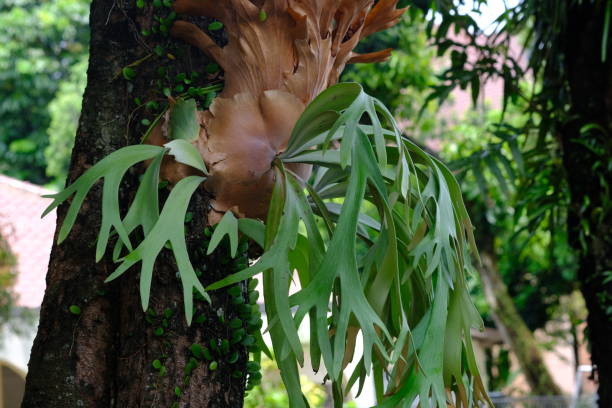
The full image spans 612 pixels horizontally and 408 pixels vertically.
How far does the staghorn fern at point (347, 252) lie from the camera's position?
1.26 metres

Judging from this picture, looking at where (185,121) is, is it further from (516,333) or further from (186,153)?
(516,333)

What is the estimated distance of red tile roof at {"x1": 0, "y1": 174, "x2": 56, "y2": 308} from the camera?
6164 mm

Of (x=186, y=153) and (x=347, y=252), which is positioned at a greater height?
(x=186, y=153)

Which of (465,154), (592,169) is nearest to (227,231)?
(592,169)

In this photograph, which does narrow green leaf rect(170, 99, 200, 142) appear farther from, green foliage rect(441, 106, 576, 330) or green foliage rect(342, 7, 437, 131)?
green foliage rect(342, 7, 437, 131)

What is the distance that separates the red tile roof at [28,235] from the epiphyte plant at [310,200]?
4.78m

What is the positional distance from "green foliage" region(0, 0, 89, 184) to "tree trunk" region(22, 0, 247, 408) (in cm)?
1298

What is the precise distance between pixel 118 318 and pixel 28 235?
6.02m

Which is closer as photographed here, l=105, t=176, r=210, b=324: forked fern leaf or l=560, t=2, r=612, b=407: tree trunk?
l=105, t=176, r=210, b=324: forked fern leaf

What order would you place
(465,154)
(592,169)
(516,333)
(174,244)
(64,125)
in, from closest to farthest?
(174,244), (592,169), (465,154), (516,333), (64,125)

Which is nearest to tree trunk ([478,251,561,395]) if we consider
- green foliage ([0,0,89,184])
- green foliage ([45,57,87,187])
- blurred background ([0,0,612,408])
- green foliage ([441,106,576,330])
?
blurred background ([0,0,612,408])

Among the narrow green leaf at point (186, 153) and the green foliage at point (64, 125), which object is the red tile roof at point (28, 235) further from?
the narrow green leaf at point (186, 153)

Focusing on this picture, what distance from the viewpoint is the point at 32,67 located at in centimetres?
1371

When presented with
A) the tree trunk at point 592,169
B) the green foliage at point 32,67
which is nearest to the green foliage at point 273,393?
the tree trunk at point 592,169
